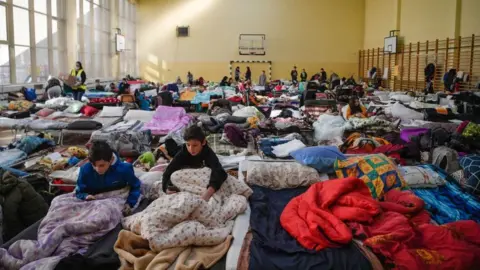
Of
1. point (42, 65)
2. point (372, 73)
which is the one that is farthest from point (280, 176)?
point (372, 73)

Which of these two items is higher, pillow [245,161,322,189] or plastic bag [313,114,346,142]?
plastic bag [313,114,346,142]

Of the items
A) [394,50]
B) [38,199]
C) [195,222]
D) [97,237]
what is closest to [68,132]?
[38,199]

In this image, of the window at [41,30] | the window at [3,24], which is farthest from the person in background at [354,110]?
the window at [41,30]

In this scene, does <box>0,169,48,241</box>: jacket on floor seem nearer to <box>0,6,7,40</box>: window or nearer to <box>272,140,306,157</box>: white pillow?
<box>272,140,306,157</box>: white pillow

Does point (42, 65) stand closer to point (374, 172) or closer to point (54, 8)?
point (54, 8)

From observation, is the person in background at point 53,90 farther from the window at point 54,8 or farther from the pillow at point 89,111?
the window at point 54,8

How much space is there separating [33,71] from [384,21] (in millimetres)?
13014

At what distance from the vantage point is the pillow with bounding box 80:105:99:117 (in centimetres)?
727

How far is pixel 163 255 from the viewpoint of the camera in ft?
7.93

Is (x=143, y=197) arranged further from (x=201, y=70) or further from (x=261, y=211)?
(x=201, y=70)

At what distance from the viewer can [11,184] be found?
10.8ft

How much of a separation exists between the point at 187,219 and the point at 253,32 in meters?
18.9

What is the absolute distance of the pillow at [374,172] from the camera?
11.1 ft

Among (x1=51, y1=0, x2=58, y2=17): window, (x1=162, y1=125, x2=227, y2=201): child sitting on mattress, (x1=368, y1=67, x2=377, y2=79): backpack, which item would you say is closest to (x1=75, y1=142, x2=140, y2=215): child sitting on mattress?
(x1=162, y1=125, x2=227, y2=201): child sitting on mattress
